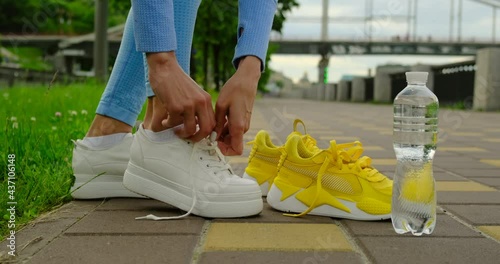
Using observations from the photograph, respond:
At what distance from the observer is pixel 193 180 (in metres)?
A: 1.93

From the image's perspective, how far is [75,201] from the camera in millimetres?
2199

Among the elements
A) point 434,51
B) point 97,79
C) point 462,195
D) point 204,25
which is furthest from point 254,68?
point 434,51

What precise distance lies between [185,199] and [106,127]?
20.4 inches

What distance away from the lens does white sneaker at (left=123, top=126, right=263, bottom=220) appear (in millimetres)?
1914

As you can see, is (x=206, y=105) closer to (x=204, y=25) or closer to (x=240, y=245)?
(x=240, y=245)

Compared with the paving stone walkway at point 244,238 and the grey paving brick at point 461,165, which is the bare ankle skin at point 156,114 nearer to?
the paving stone walkway at point 244,238

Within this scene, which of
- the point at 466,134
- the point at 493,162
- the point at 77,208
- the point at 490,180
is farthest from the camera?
the point at 466,134

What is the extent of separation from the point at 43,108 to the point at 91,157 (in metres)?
3.24

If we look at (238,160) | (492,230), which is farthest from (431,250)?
(238,160)

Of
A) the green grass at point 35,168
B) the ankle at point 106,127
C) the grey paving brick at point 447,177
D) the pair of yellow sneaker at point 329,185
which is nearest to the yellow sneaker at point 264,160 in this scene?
the pair of yellow sneaker at point 329,185

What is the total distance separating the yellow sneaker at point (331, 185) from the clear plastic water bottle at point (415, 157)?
0.10 meters

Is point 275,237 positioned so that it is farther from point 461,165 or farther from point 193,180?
point 461,165

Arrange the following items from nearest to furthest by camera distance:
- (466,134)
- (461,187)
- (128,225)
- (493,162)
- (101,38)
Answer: (128,225) → (461,187) → (493,162) → (466,134) → (101,38)

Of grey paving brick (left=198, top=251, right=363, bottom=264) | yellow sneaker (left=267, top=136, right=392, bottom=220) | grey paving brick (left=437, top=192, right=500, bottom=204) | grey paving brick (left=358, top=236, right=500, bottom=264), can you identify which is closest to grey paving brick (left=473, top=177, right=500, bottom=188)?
grey paving brick (left=437, top=192, right=500, bottom=204)
